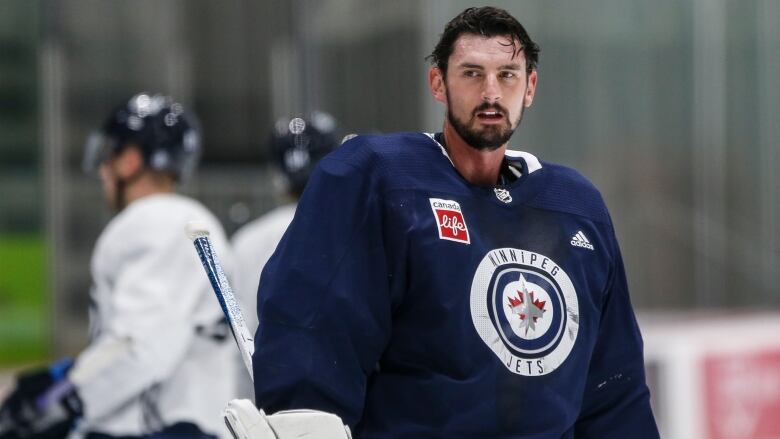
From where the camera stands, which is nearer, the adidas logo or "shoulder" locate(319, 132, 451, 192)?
"shoulder" locate(319, 132, 451, 192)

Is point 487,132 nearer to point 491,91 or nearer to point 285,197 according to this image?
point 491,91

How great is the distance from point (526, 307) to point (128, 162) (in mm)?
1970

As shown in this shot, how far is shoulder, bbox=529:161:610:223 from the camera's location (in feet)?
8.39

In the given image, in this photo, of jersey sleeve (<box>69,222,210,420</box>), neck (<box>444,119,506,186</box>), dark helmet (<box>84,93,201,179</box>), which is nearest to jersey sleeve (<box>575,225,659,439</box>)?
neck (<box>444,119,506,186</box>)

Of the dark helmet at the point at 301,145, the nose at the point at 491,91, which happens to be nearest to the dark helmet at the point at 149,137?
the dark helmet at the point at 301,145

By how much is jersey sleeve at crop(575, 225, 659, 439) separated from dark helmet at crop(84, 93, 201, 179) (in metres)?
1.80

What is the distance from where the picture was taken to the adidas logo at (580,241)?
8.33 ft

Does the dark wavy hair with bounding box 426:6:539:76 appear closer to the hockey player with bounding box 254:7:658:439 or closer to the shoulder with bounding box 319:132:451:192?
the hockey player with bounding box 254:7:658:439

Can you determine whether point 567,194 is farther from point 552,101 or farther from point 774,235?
point 774,235

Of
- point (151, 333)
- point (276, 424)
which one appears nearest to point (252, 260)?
point (151, 333)

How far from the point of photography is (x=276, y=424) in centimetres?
219

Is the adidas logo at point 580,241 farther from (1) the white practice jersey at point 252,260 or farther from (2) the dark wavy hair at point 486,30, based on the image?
(1) the white practice jersey at point 252,260

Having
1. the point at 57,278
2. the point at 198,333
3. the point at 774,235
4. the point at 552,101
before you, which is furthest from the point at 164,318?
the point at 774,235

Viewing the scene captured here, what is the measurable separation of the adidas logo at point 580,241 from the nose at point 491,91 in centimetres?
30
